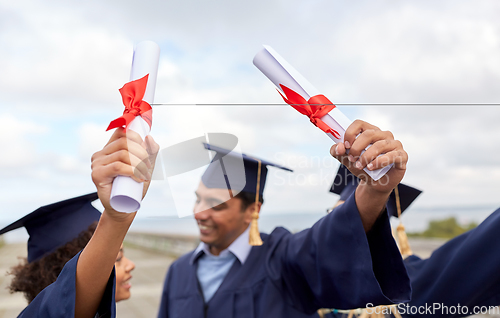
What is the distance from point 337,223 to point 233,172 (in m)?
0.49

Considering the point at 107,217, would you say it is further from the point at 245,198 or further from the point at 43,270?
the point at 245,198

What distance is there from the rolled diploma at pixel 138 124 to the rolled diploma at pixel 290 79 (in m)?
0.33

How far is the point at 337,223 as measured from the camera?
61.4 inches

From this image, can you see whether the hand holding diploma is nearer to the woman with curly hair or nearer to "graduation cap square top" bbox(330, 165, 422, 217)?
the woman with curly hair

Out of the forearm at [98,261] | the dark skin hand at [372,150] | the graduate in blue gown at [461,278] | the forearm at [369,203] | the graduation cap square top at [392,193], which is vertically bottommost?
the graduate in blue gown at [461,278]

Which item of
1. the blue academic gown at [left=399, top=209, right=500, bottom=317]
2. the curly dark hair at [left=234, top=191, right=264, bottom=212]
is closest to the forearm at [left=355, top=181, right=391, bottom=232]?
the blue academic gown at [left=399, top=209, right=500, bottom=317]

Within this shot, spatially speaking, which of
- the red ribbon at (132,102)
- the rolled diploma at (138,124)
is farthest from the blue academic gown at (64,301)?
the red ribbon at (132,102)

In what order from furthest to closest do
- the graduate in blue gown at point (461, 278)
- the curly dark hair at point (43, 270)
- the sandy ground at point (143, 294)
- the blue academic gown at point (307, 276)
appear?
1. the sandy ground at point (143, 294)
2. the graduate in blue gown at point (461, 278)
3. the curly dark hair at point (43, 270)
4. the blue academic gown at point (307, 276)

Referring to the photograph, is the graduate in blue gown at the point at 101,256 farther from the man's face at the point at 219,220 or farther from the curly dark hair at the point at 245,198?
the curly dark hair at the point at 245,198

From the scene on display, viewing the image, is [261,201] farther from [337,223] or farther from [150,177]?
[150,177]

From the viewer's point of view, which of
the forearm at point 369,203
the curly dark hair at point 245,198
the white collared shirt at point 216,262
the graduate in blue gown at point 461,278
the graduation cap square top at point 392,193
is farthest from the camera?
the curly dark hair at point 245,198

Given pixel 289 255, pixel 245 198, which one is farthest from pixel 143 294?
pixel 289 255

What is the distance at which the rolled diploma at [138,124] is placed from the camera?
91cm

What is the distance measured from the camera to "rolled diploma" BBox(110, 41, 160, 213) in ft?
2.98
